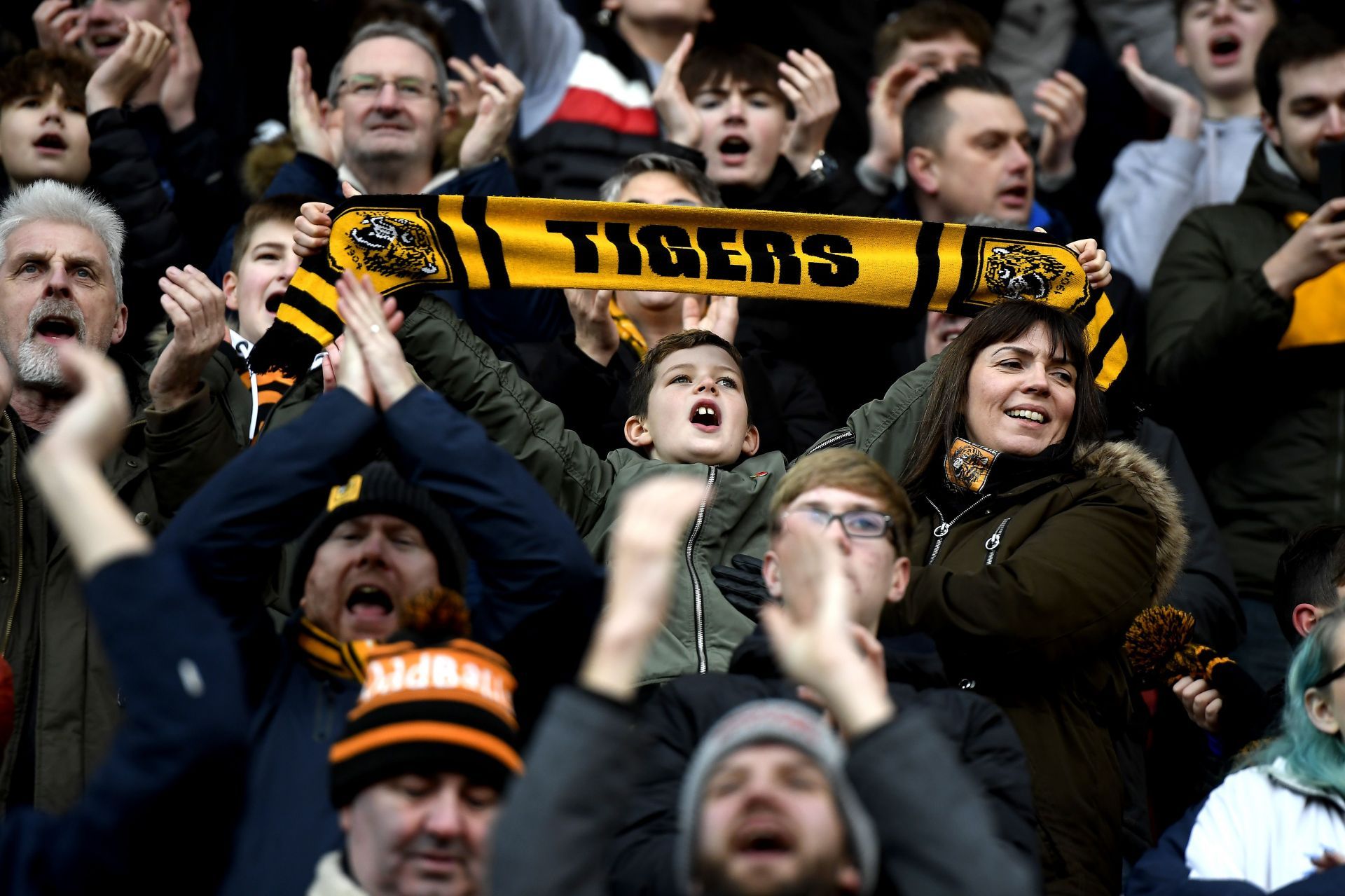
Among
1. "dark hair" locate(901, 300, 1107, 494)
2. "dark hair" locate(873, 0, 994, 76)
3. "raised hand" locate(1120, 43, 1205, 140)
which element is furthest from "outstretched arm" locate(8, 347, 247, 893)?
"dark hair" locate(873, 0, 994, 76)

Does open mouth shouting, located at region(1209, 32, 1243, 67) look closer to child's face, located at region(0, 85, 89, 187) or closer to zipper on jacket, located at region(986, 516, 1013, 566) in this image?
zipper on jacket, located at region(986, 516, 1013, 566)

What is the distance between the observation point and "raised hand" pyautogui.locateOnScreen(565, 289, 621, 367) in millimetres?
6375

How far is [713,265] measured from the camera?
5.96 meters

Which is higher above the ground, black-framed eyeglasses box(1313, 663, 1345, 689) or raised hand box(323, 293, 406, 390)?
raised hand box(323, 293, 406, 390)

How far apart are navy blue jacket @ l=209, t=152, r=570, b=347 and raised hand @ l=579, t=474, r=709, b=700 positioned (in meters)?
3.54

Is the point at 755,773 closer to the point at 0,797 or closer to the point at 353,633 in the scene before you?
the point at 353,633

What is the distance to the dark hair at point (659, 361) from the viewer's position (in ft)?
19.2

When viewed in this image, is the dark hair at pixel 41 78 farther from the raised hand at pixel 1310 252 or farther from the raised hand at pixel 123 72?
the raised hand at pixel 1310 252

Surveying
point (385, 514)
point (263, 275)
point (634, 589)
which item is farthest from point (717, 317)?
point (634, 589)

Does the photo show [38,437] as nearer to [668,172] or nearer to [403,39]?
[668,172]

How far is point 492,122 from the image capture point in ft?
24.6

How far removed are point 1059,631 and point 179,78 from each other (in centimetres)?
529

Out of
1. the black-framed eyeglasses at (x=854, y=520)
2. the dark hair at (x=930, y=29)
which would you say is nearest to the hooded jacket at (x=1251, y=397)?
the dark hair at (x=930, y=29)

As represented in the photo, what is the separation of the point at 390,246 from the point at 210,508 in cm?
149
